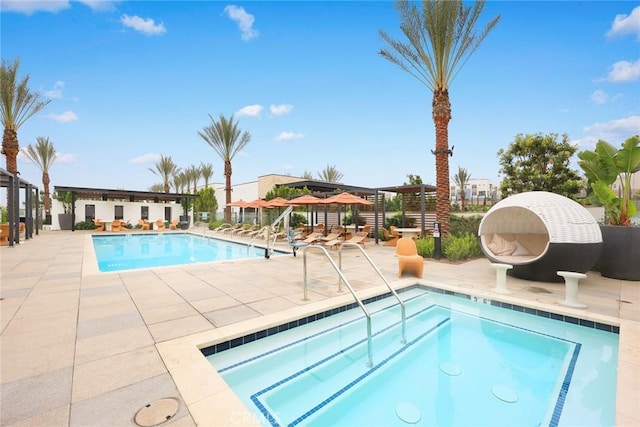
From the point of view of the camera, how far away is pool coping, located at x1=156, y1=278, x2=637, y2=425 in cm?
208

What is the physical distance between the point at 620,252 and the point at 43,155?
38.9 meters

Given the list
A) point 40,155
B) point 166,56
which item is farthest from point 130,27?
point 40,155

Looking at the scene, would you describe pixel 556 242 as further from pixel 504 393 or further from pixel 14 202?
pixel 14 202

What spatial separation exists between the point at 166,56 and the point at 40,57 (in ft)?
16.6

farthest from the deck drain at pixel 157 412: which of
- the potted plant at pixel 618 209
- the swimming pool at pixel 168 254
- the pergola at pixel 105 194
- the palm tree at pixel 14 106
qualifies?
the pergola at pixel 105 194

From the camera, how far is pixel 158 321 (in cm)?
386

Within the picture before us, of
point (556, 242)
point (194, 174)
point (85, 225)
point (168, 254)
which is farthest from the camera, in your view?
point (194, 174)

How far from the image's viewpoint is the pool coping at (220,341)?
6.82ft

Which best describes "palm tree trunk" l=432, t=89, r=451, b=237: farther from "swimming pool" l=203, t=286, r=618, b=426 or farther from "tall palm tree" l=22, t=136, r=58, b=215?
"tall palm tree" l=22, t=136, r=58, b=215

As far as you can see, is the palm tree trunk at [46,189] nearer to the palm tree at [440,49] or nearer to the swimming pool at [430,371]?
the palm tree at [440,49]

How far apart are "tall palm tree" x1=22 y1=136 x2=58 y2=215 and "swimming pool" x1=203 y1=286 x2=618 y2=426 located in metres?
33.5

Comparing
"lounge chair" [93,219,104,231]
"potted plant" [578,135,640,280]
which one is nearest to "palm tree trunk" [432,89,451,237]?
"potted plant" [578,135,640,280]

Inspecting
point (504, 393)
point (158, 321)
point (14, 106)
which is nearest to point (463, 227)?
point (504, 393)

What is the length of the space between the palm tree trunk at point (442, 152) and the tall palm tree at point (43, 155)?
3318cm
